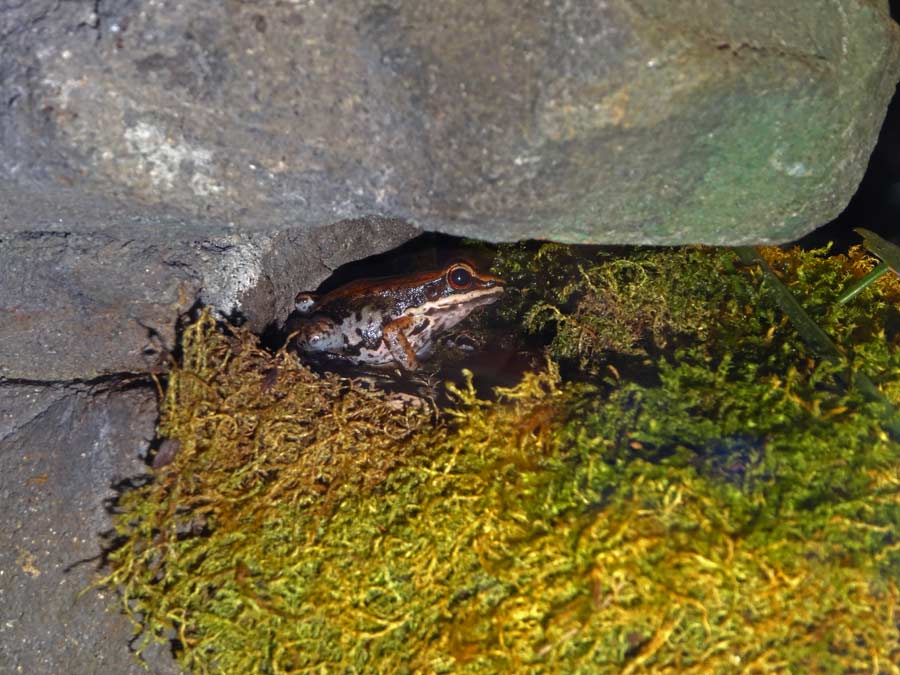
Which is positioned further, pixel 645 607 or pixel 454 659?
pixel 454 659

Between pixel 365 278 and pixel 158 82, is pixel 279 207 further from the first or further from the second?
pixel 365 278

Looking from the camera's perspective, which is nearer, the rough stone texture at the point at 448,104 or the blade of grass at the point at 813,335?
the rough stone texture at the point at 448,104

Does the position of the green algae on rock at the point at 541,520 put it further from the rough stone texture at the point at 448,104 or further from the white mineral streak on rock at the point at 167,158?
the white mineral streak on rock at the point at 167,158

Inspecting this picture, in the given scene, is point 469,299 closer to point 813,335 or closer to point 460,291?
point 460,291

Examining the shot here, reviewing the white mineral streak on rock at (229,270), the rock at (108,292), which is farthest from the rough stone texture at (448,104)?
the white mineral streak on rock at (229,270)

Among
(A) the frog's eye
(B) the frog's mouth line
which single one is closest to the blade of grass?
(B) the frog's mouth line

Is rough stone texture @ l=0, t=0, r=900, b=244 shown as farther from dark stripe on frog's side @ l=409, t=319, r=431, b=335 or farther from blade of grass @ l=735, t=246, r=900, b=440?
dark stripe on frog's side @ l=409, t=319, r=431, b=335

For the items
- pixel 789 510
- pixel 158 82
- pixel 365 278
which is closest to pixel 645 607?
pixel 789 510
